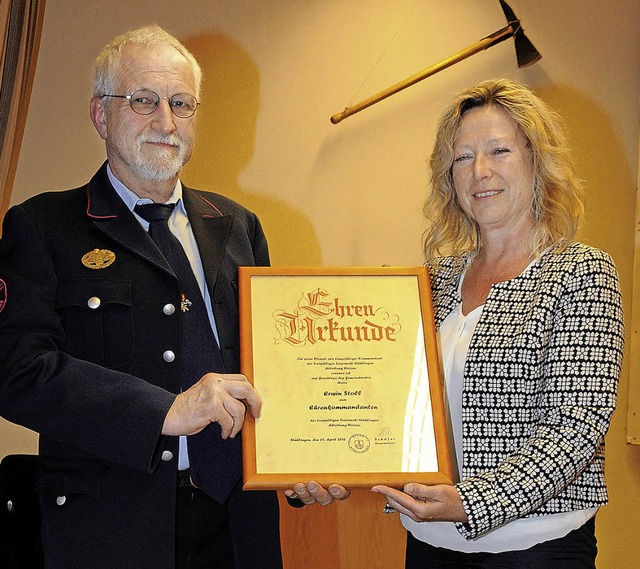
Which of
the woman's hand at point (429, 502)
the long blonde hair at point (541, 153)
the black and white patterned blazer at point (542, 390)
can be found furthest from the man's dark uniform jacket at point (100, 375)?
the long blonde hair at point (541, 153)

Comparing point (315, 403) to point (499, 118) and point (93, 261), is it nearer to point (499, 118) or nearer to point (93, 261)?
point (93, 261)

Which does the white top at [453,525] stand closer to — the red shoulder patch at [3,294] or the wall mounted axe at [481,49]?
the red shoulder patch at [3,294]

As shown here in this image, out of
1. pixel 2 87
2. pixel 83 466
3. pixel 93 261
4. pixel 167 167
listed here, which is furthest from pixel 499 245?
pixel 2 87

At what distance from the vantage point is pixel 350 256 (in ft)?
11.3

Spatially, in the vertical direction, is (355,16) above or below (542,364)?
above

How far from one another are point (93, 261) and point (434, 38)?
2171 mm

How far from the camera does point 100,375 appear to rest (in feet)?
5.17

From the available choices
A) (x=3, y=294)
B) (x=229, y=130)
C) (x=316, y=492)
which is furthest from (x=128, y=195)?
(x=229, y=130)

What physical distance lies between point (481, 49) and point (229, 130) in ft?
3.32

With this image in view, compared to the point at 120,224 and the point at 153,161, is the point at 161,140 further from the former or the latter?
the point at 120,224

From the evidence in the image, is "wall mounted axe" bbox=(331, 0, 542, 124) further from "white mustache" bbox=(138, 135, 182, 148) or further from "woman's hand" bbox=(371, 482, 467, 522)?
"woman's hand" bbox=(371, 482, 467, 522)

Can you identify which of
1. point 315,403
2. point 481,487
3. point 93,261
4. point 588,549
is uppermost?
point 93,261

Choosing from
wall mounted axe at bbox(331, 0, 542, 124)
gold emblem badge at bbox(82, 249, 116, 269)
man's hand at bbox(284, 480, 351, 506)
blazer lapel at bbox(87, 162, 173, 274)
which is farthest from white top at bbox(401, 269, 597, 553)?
wall mounted axe at bbox(331, 0, 542, 124)

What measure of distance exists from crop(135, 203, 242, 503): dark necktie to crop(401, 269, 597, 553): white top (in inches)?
16.1
